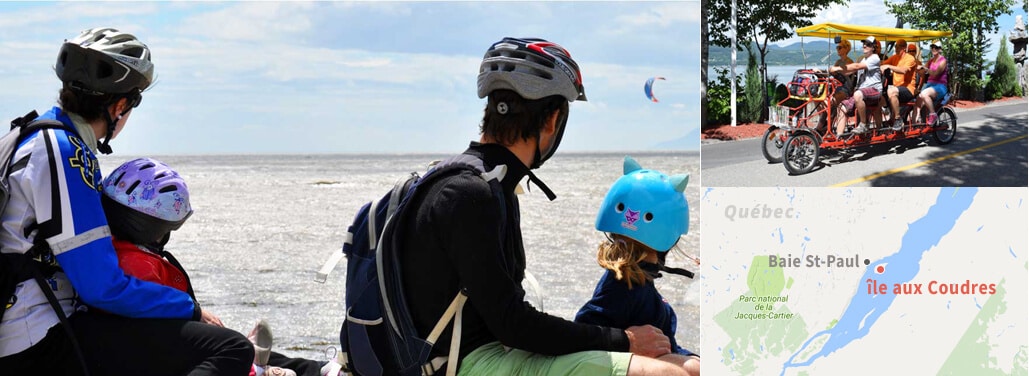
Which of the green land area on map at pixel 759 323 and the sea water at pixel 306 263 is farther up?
the green land area on map at pixel 759 323

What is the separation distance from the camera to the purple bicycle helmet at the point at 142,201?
9.69 ft

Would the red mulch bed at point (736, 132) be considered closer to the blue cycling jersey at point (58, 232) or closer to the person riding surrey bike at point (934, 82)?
the person riding surrey bike at point (934, 82)

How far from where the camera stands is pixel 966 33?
4426 millimetres

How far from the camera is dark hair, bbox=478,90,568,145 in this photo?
255 cm

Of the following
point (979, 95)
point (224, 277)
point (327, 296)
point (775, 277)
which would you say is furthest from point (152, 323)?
point (224, 277)

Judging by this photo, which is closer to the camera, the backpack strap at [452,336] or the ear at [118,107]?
the backpack strap at [452,336]

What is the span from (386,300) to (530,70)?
27.1 inches

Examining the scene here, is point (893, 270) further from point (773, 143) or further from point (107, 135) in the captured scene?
point (107, 135)

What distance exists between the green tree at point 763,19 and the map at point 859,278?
66 centimetres

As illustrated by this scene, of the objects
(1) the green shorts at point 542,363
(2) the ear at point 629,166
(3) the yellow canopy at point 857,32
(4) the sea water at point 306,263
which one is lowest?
(4) the sea water at point 306,263

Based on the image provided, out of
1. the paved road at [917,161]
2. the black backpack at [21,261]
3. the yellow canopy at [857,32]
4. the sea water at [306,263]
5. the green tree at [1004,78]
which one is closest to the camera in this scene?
the black backpack at [21,261]

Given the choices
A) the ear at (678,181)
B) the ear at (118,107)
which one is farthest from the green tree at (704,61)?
the ear at (118,107)

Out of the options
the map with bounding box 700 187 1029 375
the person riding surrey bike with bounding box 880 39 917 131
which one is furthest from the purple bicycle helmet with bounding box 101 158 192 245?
the person riding surrey bike with bounding box 880 39 917 131

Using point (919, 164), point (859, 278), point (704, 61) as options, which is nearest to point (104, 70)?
point (704, 61)
